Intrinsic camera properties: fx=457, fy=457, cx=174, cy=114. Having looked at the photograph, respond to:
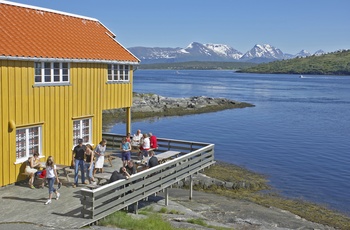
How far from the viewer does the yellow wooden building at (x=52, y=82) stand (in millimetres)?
16891

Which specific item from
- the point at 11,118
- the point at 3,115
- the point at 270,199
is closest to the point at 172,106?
the point at 270,199

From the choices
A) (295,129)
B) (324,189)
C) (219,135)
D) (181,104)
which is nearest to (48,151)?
(324,189)

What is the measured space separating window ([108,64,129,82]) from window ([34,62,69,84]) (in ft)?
11.1

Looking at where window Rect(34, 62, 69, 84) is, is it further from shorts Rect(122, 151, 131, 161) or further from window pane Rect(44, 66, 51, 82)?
shorts Rect(122, 151, 131, 161)

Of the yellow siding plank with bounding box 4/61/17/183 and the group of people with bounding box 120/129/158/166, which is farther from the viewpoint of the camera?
the group of people with bounding box 120/129/158/166

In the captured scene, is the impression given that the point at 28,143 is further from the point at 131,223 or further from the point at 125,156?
the point at 131,223

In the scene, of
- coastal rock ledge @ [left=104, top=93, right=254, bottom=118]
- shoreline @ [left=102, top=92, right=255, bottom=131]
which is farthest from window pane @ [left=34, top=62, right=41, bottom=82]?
coastal rock ledge @ [left=104, top=93, right=254, bottom=118]

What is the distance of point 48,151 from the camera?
18734mm

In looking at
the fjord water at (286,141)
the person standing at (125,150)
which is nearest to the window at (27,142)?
the person standing at (125,150)

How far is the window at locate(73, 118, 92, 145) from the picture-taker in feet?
67.5

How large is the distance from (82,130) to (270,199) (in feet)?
36.3

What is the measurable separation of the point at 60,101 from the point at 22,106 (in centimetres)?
218

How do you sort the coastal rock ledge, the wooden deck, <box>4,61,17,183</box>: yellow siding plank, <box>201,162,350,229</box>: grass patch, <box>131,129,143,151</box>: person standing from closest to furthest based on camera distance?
1. the wooden deck
2. <box>4,61,17,183</box>: yellow siding plank
3. <box>201,162,350,229</box>: grass patch
4. <box>131,129,143,151</box>: person standing
5. the coastal rock ledge

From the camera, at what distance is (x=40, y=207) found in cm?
1477
